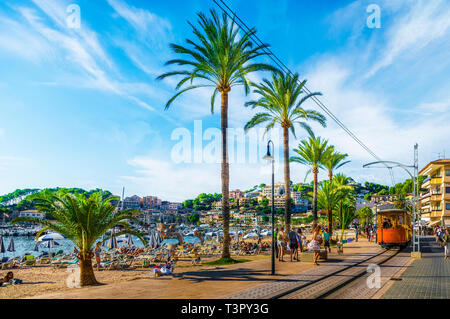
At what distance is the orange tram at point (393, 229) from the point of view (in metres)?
27.3

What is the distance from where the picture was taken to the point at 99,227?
1438 cm

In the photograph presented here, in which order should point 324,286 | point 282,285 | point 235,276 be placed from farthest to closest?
point 235,276, point 282,285, point 324,286

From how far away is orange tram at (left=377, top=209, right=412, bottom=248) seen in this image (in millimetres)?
27328

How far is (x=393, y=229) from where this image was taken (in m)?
27.4

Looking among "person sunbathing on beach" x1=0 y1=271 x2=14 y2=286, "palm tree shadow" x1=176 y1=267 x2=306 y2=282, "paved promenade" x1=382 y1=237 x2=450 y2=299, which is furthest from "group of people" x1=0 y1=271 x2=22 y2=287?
"paved promenade" x1=382 y1=237 x2=450 y2=299

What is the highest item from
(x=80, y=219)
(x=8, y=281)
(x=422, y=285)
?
(x=80, y=219)

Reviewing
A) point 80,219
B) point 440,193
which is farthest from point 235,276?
point 440,193

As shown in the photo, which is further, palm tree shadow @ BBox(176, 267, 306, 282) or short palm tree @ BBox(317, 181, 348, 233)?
short palm tree @ BBox(317, 181, 348, 233)

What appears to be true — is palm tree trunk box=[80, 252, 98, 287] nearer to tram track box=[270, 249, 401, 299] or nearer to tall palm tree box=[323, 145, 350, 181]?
tram track box=[270, 249, 401, 299]

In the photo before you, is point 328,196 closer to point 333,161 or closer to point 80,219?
point 333,161
